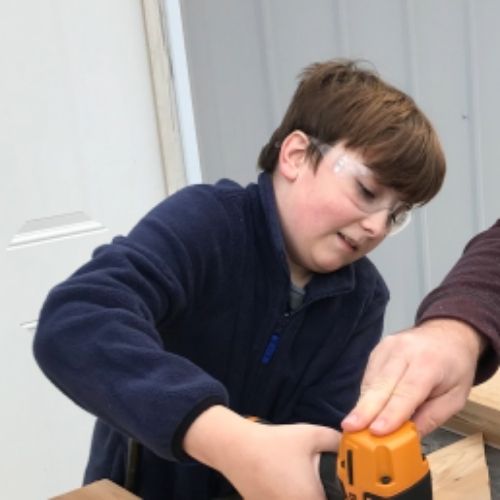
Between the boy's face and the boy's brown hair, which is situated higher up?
the boy's brown hair

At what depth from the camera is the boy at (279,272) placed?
594 mm

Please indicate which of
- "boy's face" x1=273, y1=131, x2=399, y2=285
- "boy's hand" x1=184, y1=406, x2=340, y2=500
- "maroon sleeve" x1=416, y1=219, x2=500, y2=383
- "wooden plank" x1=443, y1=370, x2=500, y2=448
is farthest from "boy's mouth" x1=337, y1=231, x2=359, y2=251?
"boy's hand" x1=184, y1=406, x2=340, y2=500

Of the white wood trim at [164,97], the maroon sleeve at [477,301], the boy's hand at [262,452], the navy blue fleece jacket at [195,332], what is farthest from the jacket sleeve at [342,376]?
the white wood trim at [164,97]

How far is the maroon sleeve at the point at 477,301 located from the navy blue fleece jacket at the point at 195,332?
0.59ft

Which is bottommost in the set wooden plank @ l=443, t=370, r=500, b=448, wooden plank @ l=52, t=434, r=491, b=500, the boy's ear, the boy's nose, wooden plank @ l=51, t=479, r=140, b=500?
wooden plank @ l=443, t=370, r=500, b=448

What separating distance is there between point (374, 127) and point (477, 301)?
232 mm

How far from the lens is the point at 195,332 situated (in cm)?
75

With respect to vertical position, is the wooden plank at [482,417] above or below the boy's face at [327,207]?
below

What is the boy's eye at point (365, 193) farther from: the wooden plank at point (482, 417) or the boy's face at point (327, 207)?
the wooden plank at point (482, 417)

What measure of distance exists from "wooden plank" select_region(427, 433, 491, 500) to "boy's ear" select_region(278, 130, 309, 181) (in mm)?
334

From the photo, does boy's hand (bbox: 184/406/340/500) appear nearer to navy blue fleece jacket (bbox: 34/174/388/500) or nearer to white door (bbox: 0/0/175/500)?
navy blue fleece jacket (bbox: 34/174/388/500)

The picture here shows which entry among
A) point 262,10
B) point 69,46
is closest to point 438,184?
point 69,46

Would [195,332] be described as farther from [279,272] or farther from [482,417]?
[482,417]

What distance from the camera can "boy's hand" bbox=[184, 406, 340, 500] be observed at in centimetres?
43
